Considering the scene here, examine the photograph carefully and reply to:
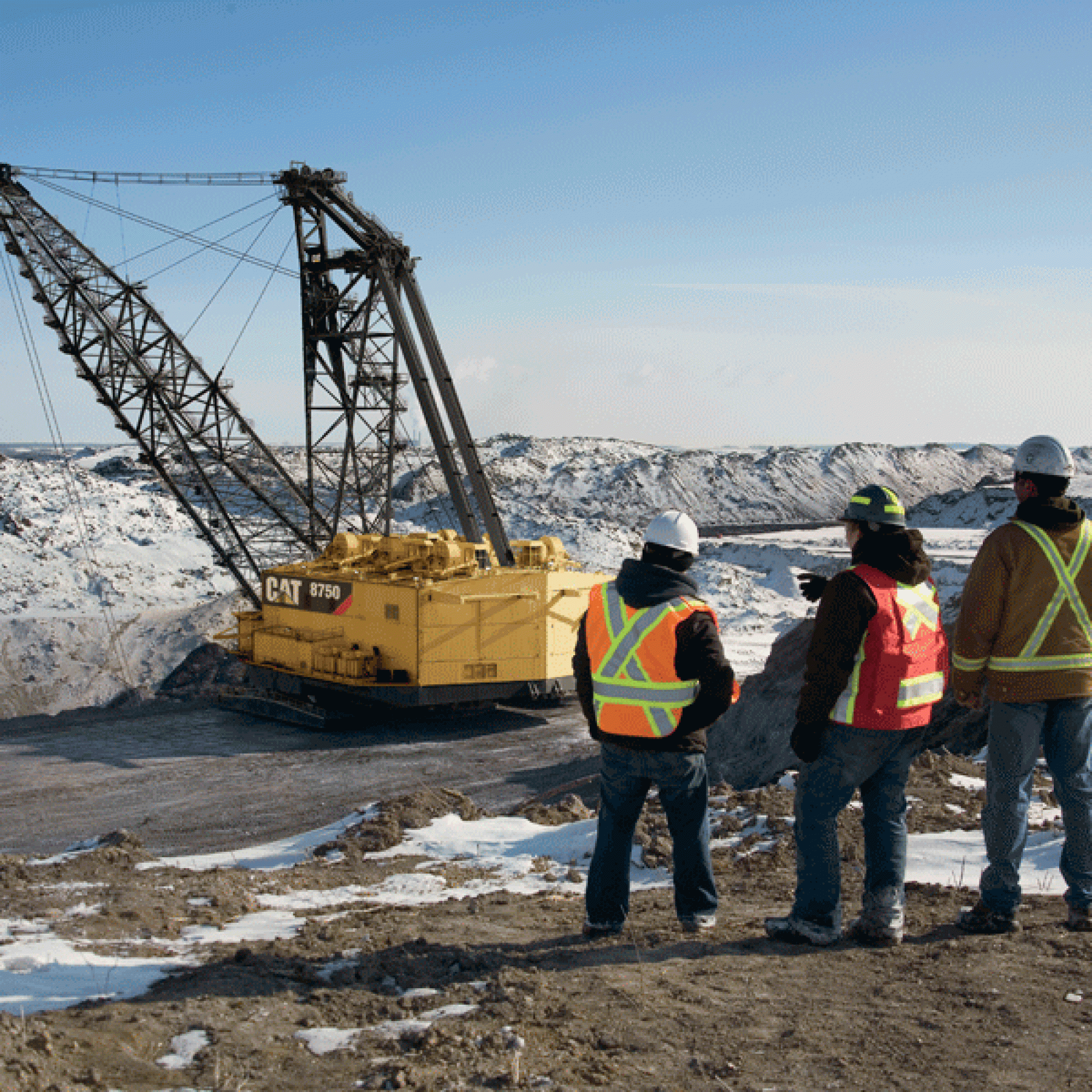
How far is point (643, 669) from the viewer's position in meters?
4.14

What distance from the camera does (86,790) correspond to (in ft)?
41.6

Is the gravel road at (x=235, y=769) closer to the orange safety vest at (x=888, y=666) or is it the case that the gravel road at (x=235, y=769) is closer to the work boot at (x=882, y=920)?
the work boot at (x=882, y=920)

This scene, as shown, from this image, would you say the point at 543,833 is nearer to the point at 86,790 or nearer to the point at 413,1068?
the point at 413,1068

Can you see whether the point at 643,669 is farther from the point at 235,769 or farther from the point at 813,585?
the point at 235,769

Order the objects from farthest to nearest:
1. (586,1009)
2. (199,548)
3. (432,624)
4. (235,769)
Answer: (199,548) < (432,624) < (235,769) < (586,1009)

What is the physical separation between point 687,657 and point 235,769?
11.0 metres

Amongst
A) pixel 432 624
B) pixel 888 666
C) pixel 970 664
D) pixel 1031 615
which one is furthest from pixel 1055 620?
pixel 432 624

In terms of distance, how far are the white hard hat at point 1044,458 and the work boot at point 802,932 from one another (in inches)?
76.2

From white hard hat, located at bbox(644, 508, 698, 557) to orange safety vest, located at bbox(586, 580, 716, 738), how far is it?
0.71 ft

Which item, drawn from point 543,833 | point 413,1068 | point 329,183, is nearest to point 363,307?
point 329,183

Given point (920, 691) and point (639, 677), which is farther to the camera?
point (639, 677)

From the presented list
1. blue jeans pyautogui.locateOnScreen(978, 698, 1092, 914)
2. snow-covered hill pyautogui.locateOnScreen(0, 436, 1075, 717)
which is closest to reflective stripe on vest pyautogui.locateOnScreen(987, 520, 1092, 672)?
blue jeans pyautogui.locateOnScreen(978, 698, 1092, 914)

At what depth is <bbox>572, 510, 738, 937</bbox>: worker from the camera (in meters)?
4.09

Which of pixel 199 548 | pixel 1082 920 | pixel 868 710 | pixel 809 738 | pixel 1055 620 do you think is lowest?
pixel 1082 920
